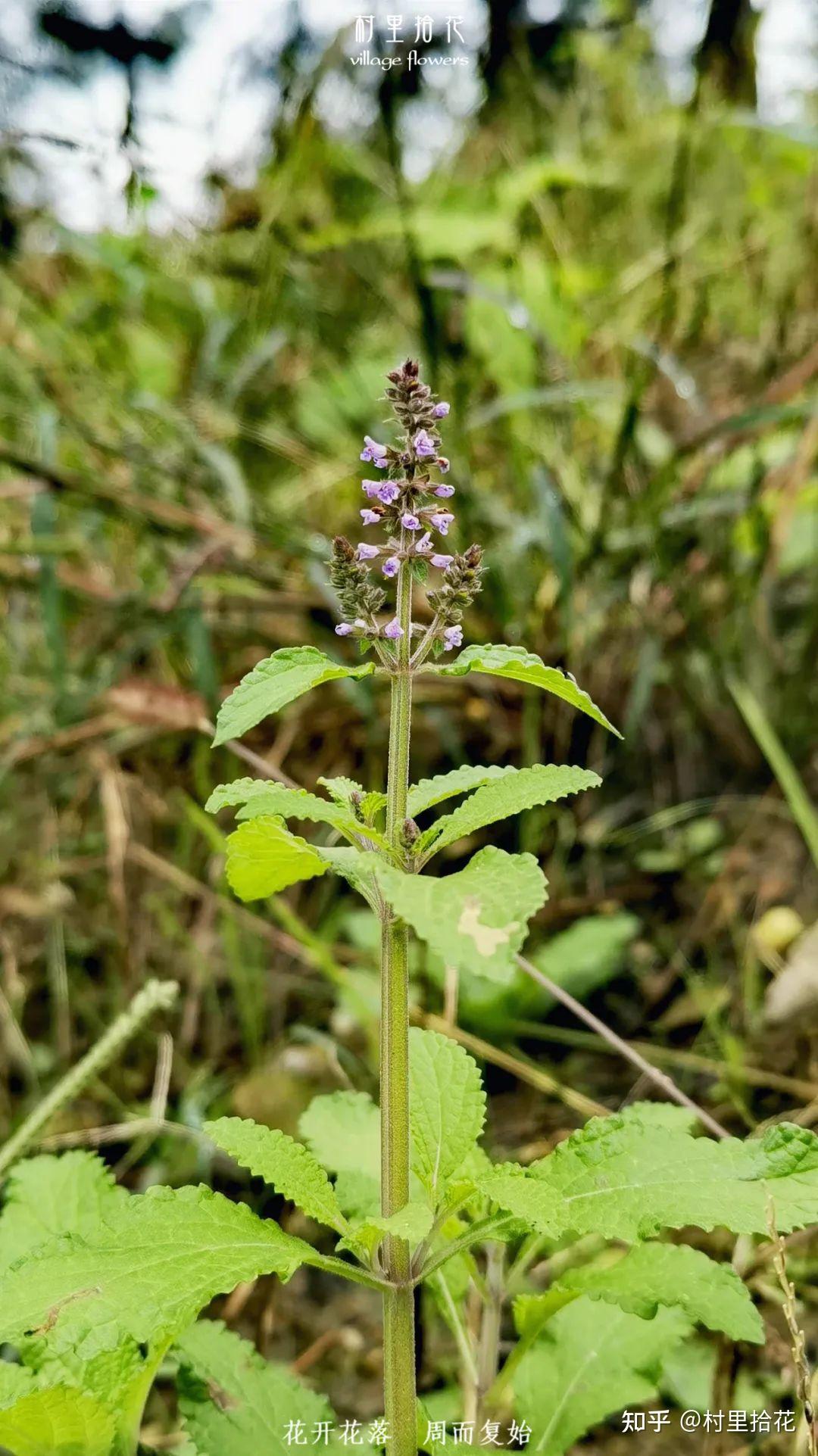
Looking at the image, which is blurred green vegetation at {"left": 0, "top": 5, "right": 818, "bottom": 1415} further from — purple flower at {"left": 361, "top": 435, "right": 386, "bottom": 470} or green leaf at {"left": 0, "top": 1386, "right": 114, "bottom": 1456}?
purple flower at {"left": 361, "top": 435, "right": 386, "bottom": 470}

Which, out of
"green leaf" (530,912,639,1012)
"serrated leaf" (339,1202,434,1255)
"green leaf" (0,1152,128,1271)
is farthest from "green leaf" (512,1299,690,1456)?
"green leaf" (530,912,639,1012)

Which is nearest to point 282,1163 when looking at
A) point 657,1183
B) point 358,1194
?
point 358,1194

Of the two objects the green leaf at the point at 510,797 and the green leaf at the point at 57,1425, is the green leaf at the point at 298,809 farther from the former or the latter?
the green leaf at the point at 57,1425

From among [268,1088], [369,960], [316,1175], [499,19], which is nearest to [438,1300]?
[316,1175]

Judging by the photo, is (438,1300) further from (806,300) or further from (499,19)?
(806,300)

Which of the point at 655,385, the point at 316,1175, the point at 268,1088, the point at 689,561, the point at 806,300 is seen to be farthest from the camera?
the point at 655,385

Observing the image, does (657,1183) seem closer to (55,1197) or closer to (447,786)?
(447,786)
